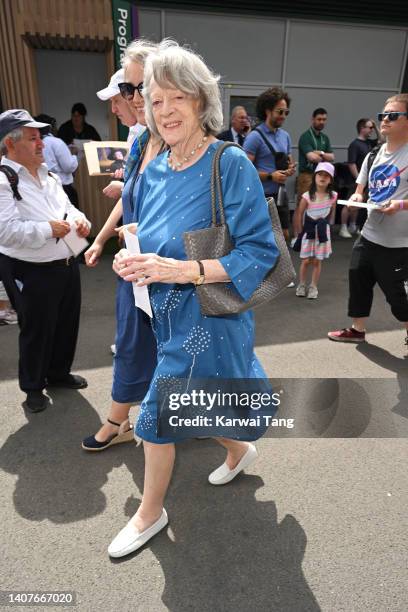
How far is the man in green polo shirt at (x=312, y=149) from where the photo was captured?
24.1 feet

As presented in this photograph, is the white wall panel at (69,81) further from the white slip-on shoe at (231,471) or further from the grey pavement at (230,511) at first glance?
the white slip-on shoe at (231,471)

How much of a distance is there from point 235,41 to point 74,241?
6890 millimetres

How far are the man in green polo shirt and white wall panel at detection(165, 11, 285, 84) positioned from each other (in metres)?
1.60

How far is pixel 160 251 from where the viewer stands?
5.00 feet

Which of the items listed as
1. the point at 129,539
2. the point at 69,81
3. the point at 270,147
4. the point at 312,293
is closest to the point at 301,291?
the point at 312,293

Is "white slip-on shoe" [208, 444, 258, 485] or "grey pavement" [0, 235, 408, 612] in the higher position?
"white slip-on shoe" [208, 444, 258, 485]

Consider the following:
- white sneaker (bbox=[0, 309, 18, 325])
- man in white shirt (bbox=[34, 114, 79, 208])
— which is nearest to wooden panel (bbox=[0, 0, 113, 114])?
man in white shirt (bbox=[34, 114, 79, 208])

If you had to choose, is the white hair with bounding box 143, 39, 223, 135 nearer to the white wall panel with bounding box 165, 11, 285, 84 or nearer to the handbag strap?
the handbag strap

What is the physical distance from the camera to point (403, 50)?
29.2ft

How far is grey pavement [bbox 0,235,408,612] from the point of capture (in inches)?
70.2

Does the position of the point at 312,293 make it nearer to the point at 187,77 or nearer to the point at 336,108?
the point at 187,77

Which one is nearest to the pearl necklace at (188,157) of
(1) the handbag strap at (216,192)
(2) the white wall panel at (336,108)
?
(1) the handbag strap at (216,192)

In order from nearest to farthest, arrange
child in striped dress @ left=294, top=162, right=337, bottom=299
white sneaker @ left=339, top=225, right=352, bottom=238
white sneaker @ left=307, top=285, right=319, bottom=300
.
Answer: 1. child in striped dress @ left=294, top=162, right=337, bottom=299
2. white sneaker @ left=307, top=285, right=319, bottom=300
3. white sneaker @ left=339, top=225, right=352, bottom=238

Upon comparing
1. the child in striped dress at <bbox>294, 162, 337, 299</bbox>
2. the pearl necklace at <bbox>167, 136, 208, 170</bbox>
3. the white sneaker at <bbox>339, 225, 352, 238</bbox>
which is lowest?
the white sneaker at <bbox>339, 225, 352, 238</bbox>
